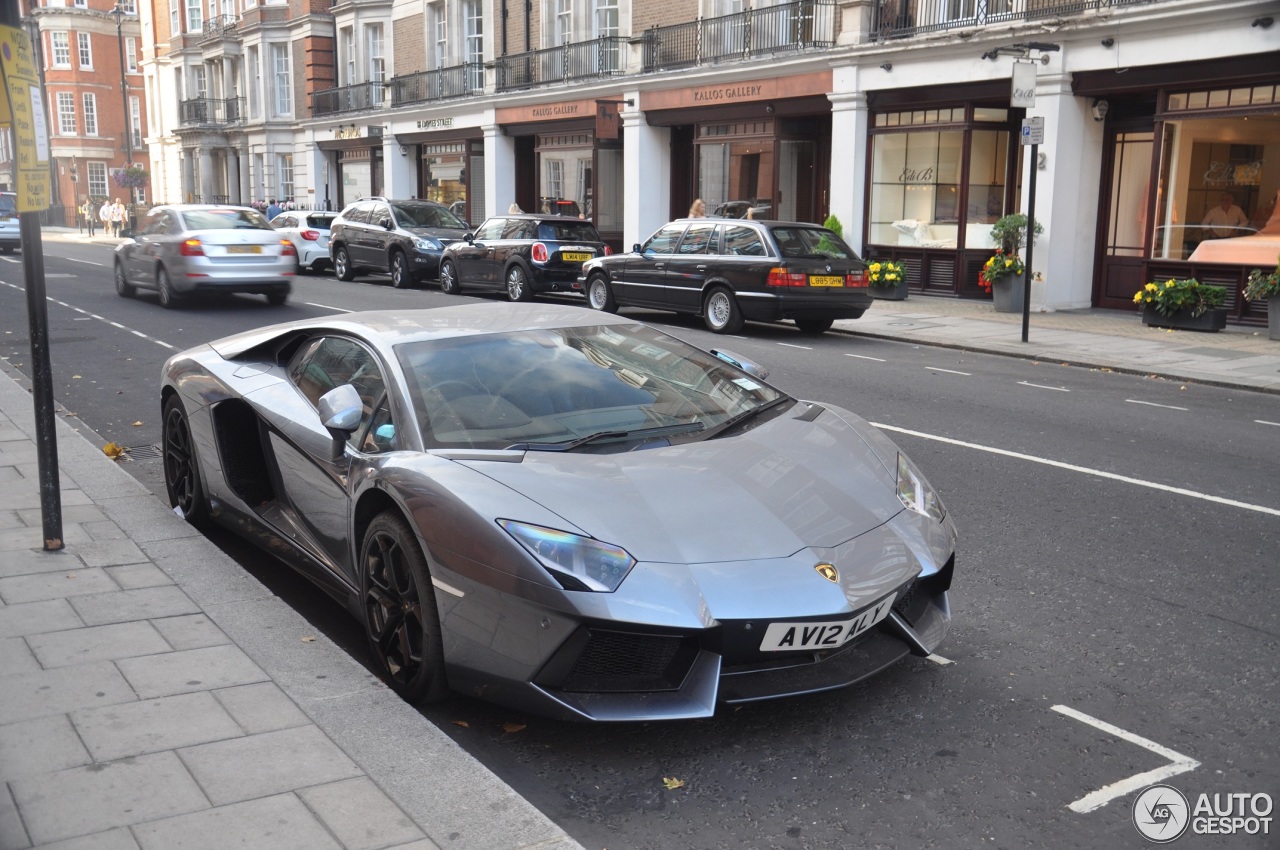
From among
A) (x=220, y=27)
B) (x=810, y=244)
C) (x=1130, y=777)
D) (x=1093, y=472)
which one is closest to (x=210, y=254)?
(x=810, y=244)

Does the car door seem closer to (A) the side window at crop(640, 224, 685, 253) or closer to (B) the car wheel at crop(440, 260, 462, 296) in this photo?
(A) the side window at crop(640, 224, 685, 253)

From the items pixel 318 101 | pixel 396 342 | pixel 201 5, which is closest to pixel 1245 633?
pixel 396 342

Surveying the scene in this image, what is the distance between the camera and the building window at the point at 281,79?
4806 centimetres

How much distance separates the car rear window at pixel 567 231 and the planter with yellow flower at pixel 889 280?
5108 millimetres

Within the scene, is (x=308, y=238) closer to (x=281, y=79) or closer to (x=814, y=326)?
(x=814, y=326)

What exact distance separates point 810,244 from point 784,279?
870mm

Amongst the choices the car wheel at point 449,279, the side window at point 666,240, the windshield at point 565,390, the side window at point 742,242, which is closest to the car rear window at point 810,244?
the side window at point 742,242

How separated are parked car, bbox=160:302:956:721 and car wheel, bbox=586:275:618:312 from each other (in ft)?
42.8

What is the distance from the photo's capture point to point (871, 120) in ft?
74.6

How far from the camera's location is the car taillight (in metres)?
15.7

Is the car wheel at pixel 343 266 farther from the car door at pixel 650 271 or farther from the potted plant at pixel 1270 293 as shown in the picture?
the potted plant at pixel 1270 293

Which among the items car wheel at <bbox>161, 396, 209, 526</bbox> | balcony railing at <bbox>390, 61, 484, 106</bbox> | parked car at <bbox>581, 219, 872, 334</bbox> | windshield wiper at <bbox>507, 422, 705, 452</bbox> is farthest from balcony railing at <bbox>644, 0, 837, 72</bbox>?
windshield wiper at <bbox>507, 422, 705, 452</bbox>

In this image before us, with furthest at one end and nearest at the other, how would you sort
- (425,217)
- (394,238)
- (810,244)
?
(425,217) < (394,238) < (810,244)

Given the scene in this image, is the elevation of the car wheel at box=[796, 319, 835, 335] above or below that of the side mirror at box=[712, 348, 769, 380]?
below
